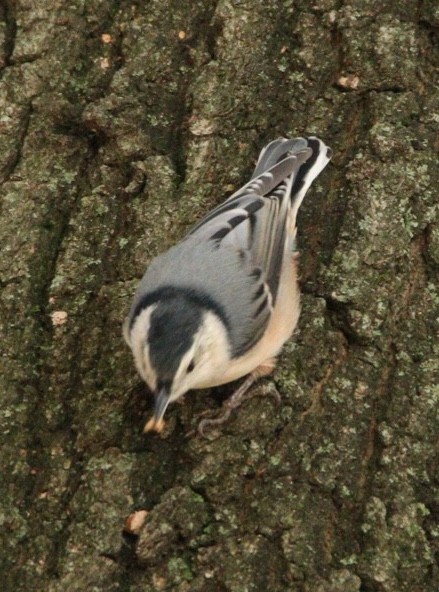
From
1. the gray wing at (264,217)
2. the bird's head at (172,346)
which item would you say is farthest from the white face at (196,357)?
the gray wing at (264,217)

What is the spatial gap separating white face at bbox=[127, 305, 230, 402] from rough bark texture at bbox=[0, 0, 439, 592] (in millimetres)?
92

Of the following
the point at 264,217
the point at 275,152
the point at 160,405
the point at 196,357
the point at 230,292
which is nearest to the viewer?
the point at 160,405

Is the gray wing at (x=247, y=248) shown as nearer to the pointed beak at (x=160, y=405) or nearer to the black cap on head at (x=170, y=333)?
the black cap on head at (x=170, y=333)

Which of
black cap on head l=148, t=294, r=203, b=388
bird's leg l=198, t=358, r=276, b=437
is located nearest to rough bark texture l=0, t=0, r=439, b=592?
bird's leg l=198, t=358, r=276, b=437

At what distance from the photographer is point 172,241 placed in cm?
308

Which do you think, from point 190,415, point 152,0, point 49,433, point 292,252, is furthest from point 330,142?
point 49,433

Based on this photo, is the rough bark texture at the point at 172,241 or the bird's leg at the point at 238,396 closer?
the rough bark texture at the point at 172,241

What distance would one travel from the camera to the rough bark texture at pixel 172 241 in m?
2.56

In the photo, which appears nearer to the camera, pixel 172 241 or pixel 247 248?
pixel 172 241

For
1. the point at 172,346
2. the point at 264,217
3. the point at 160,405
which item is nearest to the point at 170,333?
the point at 172,346

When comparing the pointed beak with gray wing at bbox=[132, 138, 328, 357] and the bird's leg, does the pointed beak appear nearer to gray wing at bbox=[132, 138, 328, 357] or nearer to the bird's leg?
the bird's leg

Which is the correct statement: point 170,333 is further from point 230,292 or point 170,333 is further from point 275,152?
point 275,152

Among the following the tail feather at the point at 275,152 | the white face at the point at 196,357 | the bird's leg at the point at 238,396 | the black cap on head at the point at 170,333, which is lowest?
the bird's leg at the point at 238,396

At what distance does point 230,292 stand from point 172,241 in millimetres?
247
